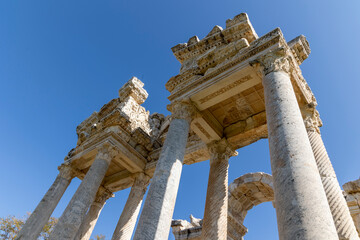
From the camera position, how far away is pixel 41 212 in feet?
44.3

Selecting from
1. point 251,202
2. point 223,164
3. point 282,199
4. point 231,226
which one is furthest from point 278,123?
point 251,202

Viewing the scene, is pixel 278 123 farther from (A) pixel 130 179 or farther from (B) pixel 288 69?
(A) pixel 130 179

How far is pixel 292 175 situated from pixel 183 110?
6053 millimetres

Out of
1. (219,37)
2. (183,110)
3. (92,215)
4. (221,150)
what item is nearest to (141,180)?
(92,215)

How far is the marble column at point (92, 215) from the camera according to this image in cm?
1441

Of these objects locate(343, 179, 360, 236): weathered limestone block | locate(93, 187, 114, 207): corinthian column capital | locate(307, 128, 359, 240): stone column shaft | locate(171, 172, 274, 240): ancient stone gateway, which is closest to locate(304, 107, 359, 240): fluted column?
locate(307, 128, 359, 240): stone column shaft

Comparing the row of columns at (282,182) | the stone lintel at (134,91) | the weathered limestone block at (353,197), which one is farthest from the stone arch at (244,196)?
the stone lintel at (134,91)

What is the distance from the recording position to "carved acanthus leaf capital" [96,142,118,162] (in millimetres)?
13255

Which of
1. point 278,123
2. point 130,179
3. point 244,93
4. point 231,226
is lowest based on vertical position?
point 278,123

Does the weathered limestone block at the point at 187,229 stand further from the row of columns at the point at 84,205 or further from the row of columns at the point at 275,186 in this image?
the row of columns at the point at 275,186

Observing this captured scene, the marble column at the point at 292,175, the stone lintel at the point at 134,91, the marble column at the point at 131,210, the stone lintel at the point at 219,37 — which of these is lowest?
the marble column at the point at 292,175

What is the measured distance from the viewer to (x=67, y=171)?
615 inches

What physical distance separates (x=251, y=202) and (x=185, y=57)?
862 cm

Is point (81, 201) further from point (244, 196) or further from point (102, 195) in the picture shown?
point (244, 196)
